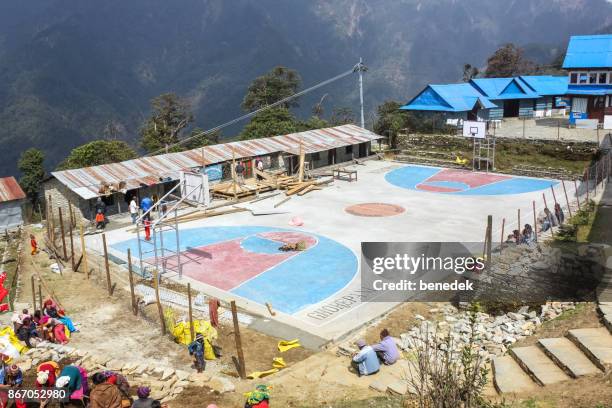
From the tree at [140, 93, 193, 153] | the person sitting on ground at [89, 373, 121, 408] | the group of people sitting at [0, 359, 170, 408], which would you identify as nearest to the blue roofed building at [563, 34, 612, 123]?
the group of people sitting at [0, 359, 170, 408]

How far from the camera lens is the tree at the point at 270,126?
231 feet

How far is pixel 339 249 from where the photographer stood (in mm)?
27281

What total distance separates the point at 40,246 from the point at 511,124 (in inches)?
1746

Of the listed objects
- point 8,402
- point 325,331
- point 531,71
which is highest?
point 531,71

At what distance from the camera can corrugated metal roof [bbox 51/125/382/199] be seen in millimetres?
34281

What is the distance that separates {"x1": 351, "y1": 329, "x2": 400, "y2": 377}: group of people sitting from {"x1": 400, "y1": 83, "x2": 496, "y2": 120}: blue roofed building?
4238cm

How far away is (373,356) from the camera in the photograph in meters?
14.5

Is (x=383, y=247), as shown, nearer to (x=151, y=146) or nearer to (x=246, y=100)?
(x=151, y=146)

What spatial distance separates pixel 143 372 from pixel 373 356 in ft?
19.2

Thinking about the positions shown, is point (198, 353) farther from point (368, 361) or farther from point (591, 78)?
point (591, 78)

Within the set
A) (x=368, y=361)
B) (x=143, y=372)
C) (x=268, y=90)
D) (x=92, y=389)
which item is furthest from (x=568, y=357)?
(x=268, y=90)

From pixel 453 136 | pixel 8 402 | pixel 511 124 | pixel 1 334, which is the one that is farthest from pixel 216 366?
pixel 511 124

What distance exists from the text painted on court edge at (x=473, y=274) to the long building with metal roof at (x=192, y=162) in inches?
631

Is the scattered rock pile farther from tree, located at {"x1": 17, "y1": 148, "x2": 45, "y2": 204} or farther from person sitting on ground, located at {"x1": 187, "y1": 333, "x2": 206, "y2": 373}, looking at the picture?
tree, located at {"x1": 17, "y1": 148, "x2": 45, "y2": 204}
